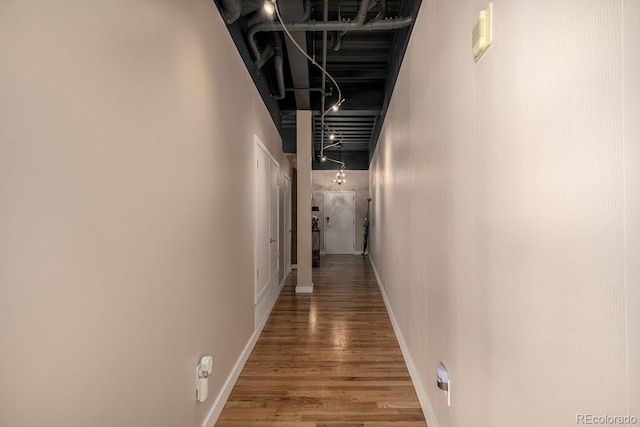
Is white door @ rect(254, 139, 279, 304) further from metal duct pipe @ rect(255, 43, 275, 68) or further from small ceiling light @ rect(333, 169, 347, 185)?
small ceiling light @ rect(333, 169, 347, 185)

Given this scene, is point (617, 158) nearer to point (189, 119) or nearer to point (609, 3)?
point (609, 3)

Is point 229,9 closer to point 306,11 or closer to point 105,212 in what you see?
point 306,11

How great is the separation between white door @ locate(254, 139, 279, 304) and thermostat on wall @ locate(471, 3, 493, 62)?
2418 millimetres

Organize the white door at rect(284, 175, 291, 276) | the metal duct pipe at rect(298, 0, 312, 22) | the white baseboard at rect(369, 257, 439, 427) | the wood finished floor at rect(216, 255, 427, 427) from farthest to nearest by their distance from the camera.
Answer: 1. the white door at rect(284, 175, 291, 276)
2. the metal duct pipe at rect(298, 0, 312, 22)
3. the wood finished floor at rect(216, 255, 427, 427)
4. the white baseboard at rect(369, 257, 439, 427)

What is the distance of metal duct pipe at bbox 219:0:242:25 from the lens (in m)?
2.26

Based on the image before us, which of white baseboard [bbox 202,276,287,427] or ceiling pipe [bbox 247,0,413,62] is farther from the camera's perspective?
ceiling pipe [bbox 247,0,413,62]

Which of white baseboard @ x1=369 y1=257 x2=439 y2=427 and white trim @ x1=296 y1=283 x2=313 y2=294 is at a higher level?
white baseboard @ x1=369 y1=257 x2=439 y2=427

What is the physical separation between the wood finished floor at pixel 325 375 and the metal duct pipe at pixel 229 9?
9.69 feet

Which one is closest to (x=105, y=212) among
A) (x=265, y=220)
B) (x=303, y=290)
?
(x=265, y=220)

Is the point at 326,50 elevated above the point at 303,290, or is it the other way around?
the point at 326,50

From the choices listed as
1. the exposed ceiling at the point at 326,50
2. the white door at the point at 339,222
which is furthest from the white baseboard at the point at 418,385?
the white door at the point at 339,222

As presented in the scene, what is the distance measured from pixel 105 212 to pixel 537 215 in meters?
1.35

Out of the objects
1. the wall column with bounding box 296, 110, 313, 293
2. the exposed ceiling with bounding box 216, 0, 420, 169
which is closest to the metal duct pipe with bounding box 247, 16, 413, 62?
the exposed ceiling with bounding box 216, 0, 420, 169

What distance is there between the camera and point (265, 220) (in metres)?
3.73
